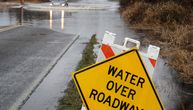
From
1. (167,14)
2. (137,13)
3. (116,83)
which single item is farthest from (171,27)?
(116,83)

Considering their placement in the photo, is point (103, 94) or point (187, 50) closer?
point (103, 94)

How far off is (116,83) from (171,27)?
15935 mm

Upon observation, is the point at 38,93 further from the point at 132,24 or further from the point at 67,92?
the point at 132,24

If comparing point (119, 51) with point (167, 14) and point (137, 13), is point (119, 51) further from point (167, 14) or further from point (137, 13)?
point (137, 13)

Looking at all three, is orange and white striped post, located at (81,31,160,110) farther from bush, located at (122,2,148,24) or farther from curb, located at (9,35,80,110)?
bush, located at (122,2,148,24)

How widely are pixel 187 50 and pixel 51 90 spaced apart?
5.33 m

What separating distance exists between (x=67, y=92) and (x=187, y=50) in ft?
18.0

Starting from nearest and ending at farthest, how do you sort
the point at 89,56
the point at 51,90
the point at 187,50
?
the point at 51,90 < the point at 89,56 < the point at 187,50

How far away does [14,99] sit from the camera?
8.55 meters

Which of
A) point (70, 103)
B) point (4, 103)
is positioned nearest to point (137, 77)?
point (70, 103)

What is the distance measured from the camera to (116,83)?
191 inches

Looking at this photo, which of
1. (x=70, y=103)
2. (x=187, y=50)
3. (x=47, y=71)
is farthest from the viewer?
(x=187, y=50)

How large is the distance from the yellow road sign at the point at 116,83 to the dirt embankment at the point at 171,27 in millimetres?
5273

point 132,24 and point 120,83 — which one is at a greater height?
point 120,83
